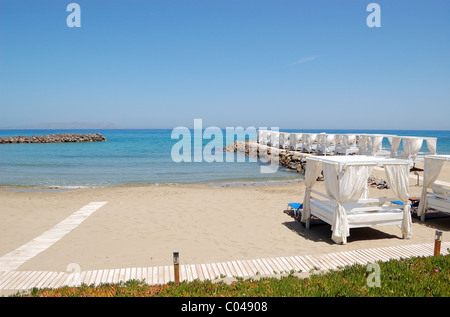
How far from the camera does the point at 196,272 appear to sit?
550 cm

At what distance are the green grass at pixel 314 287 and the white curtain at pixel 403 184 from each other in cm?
272

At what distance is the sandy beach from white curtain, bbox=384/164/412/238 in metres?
0.40

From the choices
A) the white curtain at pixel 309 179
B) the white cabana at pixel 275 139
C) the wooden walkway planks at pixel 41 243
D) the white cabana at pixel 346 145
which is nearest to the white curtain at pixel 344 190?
the white curtain at pixel 309 179

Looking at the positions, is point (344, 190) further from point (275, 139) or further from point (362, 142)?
point (275, 139)

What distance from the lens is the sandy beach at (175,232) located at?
675cm

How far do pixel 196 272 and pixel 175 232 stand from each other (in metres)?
3.05

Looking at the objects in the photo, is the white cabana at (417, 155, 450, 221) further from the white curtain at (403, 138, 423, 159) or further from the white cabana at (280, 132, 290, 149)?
the white cabana at (280, 132, 290, 149)

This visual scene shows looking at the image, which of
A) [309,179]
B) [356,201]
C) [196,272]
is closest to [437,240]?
[356,201]

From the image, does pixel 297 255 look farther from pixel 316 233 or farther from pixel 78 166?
pixel 78 166

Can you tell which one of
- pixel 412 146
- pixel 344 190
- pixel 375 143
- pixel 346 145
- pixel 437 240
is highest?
pixel 375 143

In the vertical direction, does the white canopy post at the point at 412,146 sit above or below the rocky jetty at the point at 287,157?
above

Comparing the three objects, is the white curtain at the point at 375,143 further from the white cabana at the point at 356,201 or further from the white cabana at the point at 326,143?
the white cabana at the point at 356,201

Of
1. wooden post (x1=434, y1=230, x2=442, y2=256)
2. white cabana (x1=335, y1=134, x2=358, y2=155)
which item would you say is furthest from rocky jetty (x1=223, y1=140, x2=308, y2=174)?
wooden post (x1=434, y1=230, x2=442, y2=256)

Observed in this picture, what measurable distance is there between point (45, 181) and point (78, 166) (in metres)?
8.15
